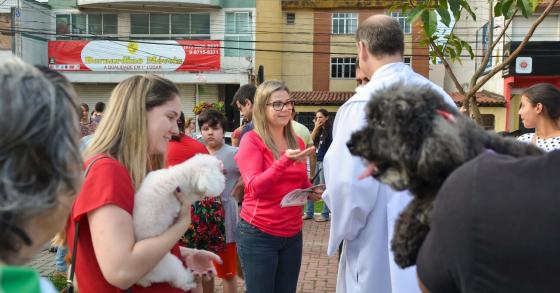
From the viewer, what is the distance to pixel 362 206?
262 cm

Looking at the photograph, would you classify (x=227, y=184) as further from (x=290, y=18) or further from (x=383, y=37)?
(x=290, y=18)

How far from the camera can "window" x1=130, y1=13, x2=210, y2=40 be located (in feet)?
96.7

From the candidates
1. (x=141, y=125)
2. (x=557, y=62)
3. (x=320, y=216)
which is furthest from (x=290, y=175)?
(x=557, y=62)

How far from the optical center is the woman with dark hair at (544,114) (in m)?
4.52

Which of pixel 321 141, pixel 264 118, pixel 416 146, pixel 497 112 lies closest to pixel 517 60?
pixel 497 112

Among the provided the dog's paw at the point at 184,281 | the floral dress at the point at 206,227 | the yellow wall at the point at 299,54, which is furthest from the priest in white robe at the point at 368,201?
the yellow wall at the point at 299,54

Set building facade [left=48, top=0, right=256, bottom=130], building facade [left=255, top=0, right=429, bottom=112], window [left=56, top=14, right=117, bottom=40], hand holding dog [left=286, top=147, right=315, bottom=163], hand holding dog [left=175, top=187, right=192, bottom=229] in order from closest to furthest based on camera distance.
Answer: hand holding dog [left=175, top=187, right=192, bottom=229]
hand holding dog [left=286, top=147, right=315, bottom=163]
building facade [left=48, top=0, right=256, bottom=130]
window [left=56, top=14, right=117, bottom=40]
building facade [left=255, top=0, right=429, bottom=112]

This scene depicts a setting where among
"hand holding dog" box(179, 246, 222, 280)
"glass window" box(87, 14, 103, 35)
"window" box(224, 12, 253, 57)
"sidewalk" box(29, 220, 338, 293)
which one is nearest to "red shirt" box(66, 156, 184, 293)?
"hand holding dog" box(179, 246, 222, 280)

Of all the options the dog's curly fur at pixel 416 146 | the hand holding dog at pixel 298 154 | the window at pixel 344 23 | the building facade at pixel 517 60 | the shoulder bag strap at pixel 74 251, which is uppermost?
the window at pixel 344 23

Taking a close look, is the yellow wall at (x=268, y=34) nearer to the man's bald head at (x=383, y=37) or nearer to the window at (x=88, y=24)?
the window at (x=88, y=24)

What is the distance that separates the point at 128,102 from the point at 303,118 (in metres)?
28.2

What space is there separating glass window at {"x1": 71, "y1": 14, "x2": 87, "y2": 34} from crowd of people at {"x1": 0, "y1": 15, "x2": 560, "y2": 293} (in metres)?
29.2

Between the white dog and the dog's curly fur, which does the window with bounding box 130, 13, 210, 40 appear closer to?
the white dog

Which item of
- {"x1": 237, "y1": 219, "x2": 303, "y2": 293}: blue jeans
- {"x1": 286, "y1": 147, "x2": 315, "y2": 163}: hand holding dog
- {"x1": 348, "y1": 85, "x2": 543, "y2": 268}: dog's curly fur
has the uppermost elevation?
{"x1": 348, "y1": 85, "x2": 543, "y2": 268}: dog's curly fur
